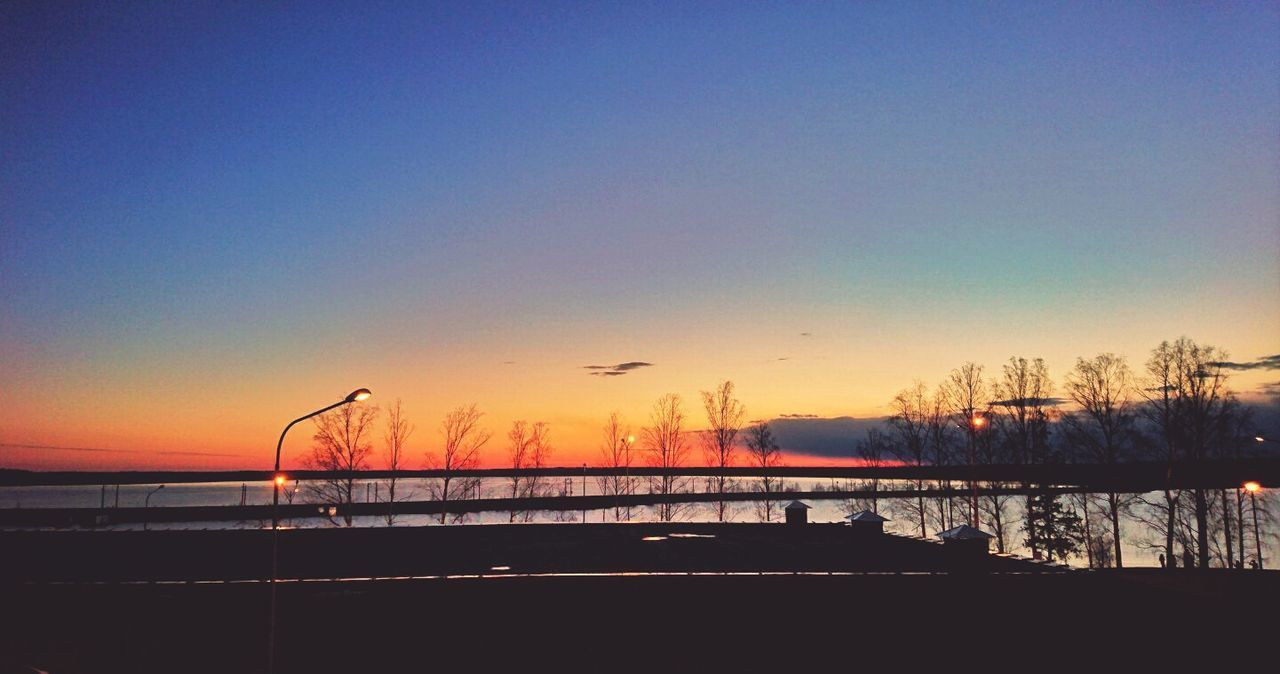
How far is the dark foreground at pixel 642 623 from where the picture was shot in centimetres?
2041

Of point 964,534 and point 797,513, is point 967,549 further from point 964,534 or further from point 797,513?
point 797,513

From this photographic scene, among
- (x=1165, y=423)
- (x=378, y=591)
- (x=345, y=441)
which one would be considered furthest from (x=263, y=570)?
(x=1165, y=423)

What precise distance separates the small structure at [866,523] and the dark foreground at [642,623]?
42.6 feet

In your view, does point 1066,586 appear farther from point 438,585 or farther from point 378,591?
point 378,591

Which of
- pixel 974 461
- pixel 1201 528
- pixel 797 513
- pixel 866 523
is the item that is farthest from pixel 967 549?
pixel 1201 528

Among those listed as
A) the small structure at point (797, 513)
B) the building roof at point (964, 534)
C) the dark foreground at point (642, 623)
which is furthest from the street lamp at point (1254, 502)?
the small structure at point (797, 513)

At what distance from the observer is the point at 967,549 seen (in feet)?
77.7

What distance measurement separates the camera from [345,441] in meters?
68.2

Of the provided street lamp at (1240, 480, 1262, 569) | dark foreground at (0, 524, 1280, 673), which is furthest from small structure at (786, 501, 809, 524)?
street lamp at (1240, 480, 1262, 569)

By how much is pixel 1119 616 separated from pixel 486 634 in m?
19.0

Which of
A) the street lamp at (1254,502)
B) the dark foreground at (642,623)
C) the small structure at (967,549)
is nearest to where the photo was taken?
the dark foreground at (642,623)

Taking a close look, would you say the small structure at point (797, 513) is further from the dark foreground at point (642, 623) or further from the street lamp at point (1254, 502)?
the street lamp at point (1254, 502)

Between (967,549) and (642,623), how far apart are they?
11.5 meters

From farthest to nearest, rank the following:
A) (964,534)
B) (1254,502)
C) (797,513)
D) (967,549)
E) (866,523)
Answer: (1254,502)
(797,513)
(866,523)
(964,534)
(967,549)
